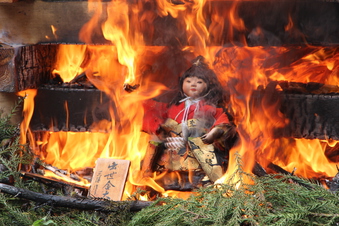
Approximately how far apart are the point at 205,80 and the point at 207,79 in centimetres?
2

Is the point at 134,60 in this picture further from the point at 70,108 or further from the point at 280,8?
the point at 280,8

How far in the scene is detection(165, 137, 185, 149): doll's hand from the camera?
323 cm

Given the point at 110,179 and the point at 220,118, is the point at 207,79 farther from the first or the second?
the point at 110,179

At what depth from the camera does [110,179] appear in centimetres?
306

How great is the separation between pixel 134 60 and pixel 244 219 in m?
1.88

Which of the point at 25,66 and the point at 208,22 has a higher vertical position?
the point at 208,22

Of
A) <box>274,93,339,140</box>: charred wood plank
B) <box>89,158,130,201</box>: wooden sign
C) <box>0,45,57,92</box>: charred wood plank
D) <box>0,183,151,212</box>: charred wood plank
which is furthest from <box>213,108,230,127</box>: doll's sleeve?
<box>0,45,57,92</box>: charred wood plank

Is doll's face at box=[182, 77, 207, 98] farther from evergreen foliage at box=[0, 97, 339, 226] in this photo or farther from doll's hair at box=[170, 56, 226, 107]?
evergreen foliage at box=[0, 97, 339, 226]

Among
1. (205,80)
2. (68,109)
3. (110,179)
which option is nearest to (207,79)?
(205,80)

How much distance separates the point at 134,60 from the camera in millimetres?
3613

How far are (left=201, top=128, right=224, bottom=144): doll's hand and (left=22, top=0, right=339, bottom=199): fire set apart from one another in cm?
20

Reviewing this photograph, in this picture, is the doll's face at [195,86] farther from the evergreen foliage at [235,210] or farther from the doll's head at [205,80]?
the evergreen foliage at [235,210]

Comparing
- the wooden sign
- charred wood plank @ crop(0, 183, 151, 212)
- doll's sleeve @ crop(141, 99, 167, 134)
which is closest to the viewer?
charred wood plank @ crop(0, 183, 151, 212)

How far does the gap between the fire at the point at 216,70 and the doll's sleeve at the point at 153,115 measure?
0.43 ft
